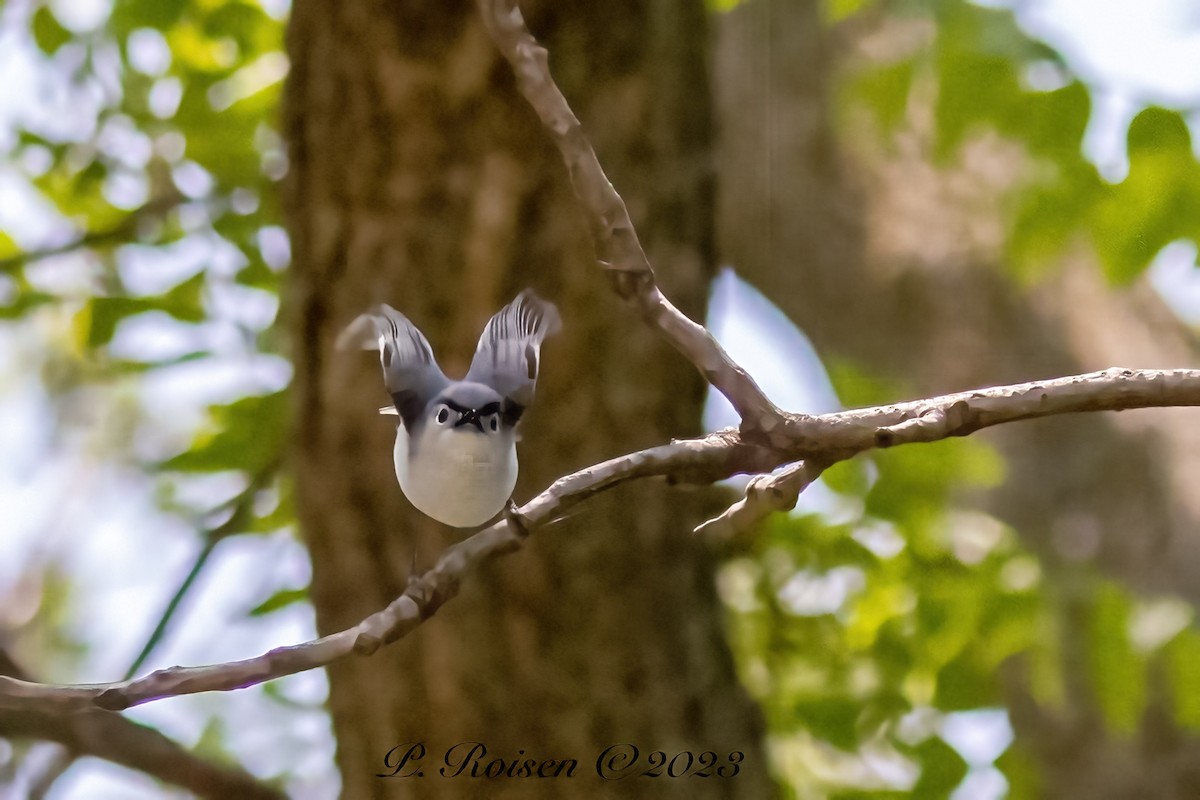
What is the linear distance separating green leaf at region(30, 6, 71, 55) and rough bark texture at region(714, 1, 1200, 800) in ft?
1.63

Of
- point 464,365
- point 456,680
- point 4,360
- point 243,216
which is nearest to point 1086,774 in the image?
point 456,680

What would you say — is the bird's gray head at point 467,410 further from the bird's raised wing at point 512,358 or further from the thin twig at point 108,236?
the thin twig at point 108,236

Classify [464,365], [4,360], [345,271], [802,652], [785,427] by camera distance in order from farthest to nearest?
1. [4,360]
2. [802,652]
3. [345,271]
4. [464,365]
5. [785,427]

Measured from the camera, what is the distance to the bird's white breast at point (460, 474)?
1.00ft

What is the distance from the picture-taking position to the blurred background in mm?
605

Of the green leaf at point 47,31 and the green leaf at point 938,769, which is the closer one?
the green leaf at point 938,769

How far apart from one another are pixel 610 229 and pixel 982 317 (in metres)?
0.57

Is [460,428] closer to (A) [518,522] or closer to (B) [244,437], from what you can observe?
(A) [518,522]

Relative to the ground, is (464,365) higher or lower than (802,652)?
higher

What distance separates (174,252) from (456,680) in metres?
0.38

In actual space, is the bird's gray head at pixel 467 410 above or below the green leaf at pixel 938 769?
above

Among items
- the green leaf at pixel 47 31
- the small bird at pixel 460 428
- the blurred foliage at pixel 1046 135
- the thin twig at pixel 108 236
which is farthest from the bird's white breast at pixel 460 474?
the green leaf at pixel 47 31

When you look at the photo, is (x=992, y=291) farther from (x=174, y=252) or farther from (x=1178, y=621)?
(x=174, y=252)

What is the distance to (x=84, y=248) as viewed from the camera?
78 centimetres
